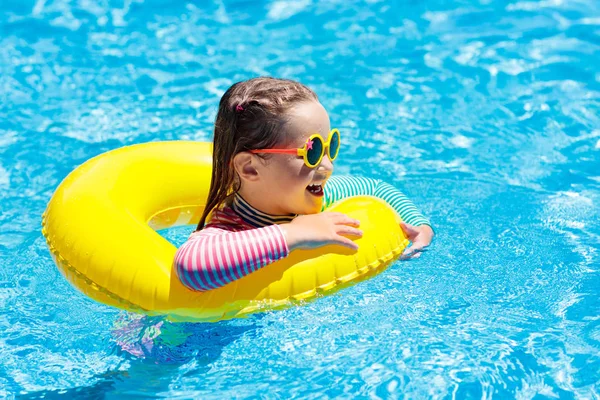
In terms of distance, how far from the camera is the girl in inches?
129

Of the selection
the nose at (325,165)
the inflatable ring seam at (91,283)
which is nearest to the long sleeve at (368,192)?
the nose at (325,165)

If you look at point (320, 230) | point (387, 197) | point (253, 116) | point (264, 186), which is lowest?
point (387, 197)

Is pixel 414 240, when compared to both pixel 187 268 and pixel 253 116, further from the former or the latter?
pixel 187 268

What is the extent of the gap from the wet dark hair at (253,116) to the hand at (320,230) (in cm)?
37

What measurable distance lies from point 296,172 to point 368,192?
910 mm

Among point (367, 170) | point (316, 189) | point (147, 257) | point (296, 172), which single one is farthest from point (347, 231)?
point (367, 170)

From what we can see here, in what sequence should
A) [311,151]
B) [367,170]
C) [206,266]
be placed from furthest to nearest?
[367,170], [311,151], [206,266]

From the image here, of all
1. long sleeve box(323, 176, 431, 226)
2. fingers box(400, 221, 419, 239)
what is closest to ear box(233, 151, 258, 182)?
long sleeve box(323, 176, 431, 226)

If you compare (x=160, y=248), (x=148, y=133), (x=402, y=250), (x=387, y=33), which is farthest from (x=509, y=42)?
(x=160, y=248)

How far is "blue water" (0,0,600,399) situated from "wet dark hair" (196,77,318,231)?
852mm

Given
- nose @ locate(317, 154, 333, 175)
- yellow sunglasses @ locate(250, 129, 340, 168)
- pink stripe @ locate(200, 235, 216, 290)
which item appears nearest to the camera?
pink stripe @ locate(200, 235, 216, 290)

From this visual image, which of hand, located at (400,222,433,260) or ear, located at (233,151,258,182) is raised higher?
ear, located at (233,151,258,182)

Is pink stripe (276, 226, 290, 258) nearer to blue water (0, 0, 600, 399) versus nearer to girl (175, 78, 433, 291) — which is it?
girl (175, 78, 433, 291)

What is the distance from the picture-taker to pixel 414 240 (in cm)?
391
